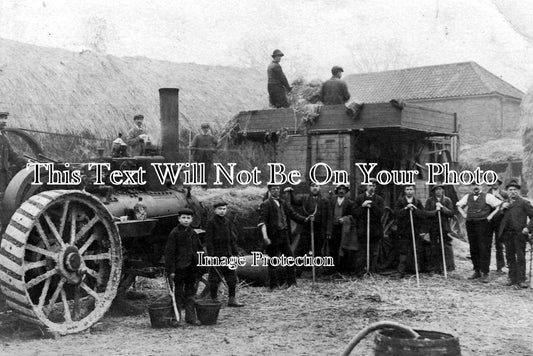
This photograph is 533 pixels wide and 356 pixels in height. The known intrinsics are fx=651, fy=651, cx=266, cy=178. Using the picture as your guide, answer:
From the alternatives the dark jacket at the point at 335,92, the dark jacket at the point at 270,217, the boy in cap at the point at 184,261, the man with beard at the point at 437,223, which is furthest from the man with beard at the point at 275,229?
the dark jacket at the point at 335,92

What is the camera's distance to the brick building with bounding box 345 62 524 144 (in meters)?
33.2

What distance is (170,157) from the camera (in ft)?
31.3

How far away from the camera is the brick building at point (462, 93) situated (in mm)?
33188

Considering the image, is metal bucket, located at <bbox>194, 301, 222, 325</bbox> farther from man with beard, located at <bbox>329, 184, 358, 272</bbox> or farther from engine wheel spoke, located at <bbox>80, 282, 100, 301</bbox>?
man with beard, located at <bbox>329, 184, 358, 272</bbox>

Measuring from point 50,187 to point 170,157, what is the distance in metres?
2.08

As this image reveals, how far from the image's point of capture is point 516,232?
423 inches

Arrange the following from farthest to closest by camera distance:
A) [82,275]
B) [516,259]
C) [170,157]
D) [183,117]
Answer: [183,117]
[516,259]
[170,157]
[82,275]

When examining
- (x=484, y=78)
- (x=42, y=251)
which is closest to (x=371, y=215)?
(x=42, y=251)

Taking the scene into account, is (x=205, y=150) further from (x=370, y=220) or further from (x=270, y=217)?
(x=370, y=220)

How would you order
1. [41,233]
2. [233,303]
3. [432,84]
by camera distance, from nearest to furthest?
[41,233], [233,303], [432,84]

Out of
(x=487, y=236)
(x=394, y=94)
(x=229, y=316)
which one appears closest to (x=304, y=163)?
(x=487, y=236)

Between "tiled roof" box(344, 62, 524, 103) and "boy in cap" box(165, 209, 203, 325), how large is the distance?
28407mm

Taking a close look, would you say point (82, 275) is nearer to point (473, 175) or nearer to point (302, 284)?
point (302, 284)

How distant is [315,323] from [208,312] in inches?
51.5
